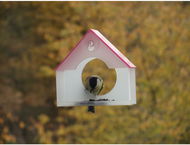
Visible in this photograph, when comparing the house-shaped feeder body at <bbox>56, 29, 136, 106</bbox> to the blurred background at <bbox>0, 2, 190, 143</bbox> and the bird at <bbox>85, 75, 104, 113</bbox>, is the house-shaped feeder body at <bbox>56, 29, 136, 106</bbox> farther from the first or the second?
the blurred background at <bbox>0, 2, 190, 143</bbox>

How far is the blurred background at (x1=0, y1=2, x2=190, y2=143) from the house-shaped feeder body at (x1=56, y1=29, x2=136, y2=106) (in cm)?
537

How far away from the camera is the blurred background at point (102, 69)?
11008 mm

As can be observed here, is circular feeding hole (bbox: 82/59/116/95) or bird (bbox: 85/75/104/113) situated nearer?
bird (bbox: 85/75/104/113)

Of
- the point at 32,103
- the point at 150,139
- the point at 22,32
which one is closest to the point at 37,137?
the point at 32,103

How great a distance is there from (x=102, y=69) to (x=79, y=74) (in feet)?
19.2

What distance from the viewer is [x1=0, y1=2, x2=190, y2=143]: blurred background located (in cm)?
1101

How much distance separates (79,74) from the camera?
5.71 m

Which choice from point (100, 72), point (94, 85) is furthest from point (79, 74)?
point (100, 72)

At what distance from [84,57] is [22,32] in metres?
8.63

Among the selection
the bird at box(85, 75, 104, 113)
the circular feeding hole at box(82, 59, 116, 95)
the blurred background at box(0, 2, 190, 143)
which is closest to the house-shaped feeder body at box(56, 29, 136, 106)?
the bird at box(85, 75, 104, 113)

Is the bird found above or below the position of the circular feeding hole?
below

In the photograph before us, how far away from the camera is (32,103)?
1455cm

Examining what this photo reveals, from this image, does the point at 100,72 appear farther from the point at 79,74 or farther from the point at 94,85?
the point at 94,85

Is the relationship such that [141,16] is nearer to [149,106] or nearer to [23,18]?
[149,106]
